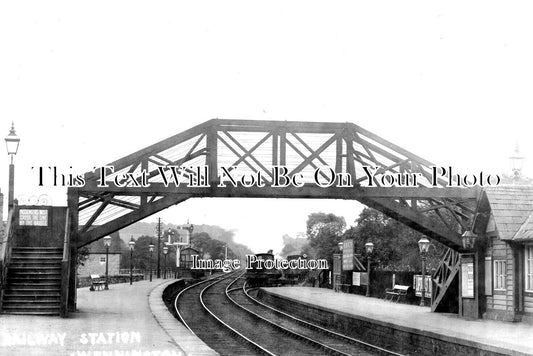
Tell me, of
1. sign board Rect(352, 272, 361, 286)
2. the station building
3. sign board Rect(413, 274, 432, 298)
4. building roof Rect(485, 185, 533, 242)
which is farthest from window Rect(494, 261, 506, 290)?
sign board Rect(352, 272, 361, 286)

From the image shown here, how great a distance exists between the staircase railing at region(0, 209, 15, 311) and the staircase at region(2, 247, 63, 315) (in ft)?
0.68

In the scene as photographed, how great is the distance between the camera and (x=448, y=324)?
19.9m

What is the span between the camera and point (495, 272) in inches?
851

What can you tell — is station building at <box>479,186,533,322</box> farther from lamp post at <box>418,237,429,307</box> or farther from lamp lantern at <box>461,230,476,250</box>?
lamp post at <box>418,237,429,307</box>

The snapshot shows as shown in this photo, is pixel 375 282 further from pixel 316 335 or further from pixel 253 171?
pixel 253 171

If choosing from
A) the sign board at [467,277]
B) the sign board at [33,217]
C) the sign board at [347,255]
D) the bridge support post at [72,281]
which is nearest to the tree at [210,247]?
the sign board at [347,255]

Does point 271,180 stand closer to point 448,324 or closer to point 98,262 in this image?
point 448,324

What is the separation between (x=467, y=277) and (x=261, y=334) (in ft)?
21.0

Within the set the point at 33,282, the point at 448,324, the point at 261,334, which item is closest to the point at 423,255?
the point at 261,334

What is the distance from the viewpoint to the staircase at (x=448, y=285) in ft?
77.4

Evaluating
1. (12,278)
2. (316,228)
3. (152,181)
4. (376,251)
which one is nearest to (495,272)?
(152,181)

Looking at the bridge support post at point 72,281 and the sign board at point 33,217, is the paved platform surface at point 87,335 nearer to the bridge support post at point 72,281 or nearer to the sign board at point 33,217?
the bridge support post at point 72,281

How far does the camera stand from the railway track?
63.6 feet

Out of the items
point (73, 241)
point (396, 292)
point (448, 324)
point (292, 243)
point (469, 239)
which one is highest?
point (292, 243)
